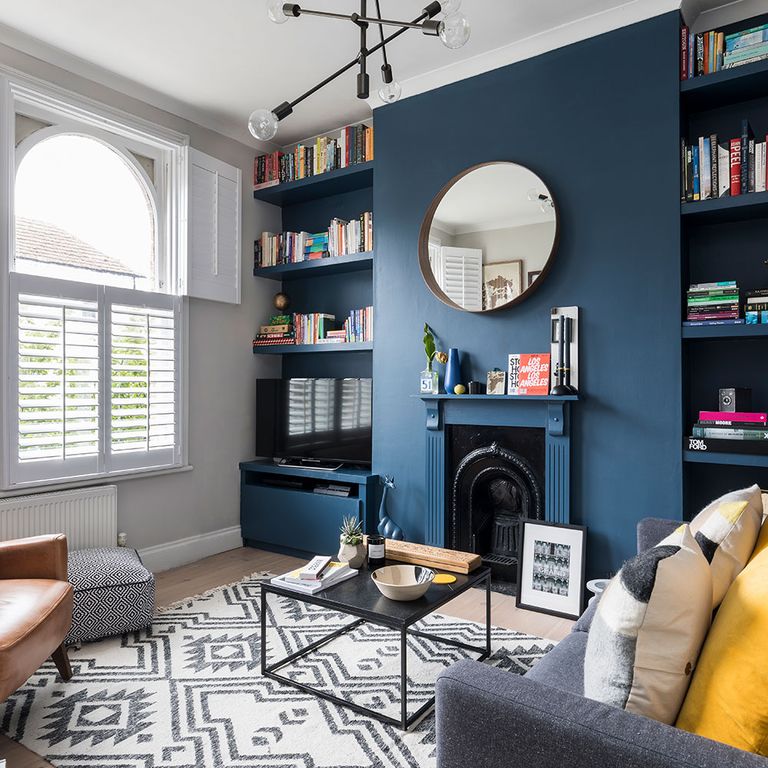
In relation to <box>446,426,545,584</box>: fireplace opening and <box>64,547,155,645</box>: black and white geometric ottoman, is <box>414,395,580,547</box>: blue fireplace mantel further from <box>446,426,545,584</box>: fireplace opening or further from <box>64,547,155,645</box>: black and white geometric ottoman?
<box>64,547,155,645</box>: black and white geometric ottoman

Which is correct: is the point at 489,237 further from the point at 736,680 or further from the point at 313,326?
the point at 736,680

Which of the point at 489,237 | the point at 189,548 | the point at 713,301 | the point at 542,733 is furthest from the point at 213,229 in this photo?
the point at 542,733

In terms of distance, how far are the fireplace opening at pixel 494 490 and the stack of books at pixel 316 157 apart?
2.00 meters

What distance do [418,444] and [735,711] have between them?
2759mm

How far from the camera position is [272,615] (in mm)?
3117

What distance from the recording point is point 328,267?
169 inches

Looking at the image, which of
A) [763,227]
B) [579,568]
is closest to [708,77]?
[763,227]

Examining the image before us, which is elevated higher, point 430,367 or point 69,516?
point 430,367

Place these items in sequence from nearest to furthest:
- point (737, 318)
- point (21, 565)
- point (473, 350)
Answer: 1. point (21, 565)
2. point (737, 318)
3. point (473, 350)

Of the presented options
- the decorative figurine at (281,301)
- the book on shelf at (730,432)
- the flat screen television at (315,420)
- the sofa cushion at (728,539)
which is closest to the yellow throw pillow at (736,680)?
the sofa cushion at (728,539)

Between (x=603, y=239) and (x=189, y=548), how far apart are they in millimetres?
3232

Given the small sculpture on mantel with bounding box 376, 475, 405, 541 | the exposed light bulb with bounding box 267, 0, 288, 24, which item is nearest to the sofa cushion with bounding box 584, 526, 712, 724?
the exposed light bulb with bounding box 267, 0, 288, 24

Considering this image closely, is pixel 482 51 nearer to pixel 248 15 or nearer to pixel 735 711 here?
pixel 248 15

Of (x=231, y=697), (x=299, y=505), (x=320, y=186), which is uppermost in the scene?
(x=320, y=186)
